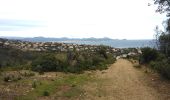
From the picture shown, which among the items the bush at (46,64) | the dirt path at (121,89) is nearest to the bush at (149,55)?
the bush at (46,64)

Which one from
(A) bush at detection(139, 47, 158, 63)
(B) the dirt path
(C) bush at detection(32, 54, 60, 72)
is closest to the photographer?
(B) the dirt path

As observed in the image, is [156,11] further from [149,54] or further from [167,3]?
[149,54]

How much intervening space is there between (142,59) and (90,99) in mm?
22750

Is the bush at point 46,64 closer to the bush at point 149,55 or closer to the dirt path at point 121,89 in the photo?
the dirt path at point 121,89

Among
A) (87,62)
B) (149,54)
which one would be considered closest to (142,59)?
(149,54)

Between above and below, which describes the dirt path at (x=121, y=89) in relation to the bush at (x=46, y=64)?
below

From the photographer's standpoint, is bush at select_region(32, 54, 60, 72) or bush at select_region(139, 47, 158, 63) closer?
bush at select_region(32, 54, 60, 72)

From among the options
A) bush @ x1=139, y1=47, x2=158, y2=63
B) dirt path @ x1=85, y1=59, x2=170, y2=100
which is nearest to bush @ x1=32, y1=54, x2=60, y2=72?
dirt path @ x1=85, y1=59, x2=170, y2=100

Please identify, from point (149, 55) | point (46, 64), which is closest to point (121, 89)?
point (46, 64)

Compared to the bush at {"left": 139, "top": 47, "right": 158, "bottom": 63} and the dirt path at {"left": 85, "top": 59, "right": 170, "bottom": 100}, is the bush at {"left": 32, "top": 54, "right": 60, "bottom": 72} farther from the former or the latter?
the bush at {"left": 139, "top": 47, "right": 158, "bottom": 63}

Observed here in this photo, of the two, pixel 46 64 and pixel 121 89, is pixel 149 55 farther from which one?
pixel 121 89

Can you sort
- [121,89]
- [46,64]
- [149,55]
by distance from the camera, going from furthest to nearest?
[149,55], [46,64], [121,89]

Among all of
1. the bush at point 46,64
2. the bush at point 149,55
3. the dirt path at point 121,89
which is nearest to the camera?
the dirt path at point 121,89

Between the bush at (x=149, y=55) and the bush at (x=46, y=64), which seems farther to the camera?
the bush at (x=149, y=55)
